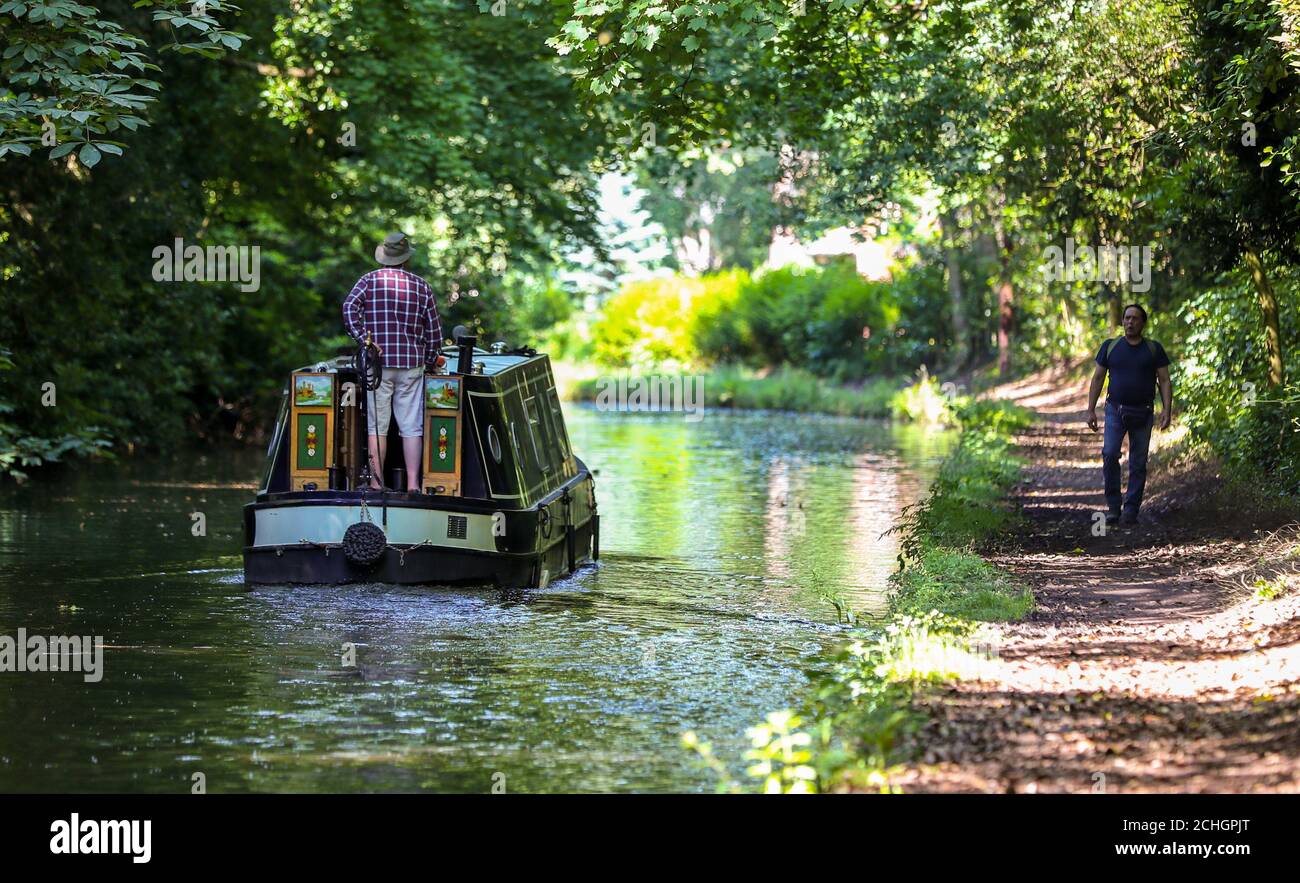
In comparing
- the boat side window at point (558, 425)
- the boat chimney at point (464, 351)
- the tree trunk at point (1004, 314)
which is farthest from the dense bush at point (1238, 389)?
the tree trunk at point (1004, 314)

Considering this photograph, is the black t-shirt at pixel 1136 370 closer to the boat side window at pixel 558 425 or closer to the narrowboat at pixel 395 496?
the boat side window at pixel 558 425

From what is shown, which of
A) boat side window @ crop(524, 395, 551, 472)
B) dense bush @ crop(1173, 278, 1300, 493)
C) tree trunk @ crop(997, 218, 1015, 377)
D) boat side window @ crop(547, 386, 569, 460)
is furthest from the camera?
tree trunk @ crop(997, 218, 1015, 377)

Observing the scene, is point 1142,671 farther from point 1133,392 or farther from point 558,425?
point 558,425

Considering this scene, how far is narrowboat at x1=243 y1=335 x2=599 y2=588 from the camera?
12914mm

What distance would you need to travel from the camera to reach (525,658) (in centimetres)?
1097

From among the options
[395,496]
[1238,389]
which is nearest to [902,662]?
[395,496]

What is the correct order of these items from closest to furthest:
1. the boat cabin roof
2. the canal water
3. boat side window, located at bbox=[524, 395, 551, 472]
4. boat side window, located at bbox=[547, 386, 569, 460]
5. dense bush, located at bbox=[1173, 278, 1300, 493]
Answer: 1. the canal water
2. the boat cabin roof
3. boat side window, located at bbox=[524, 395, 551, 472]
4. dense bush, located at bbox=[1173, 278, 1300, 493]
5. boat side window, located at bbox=[547, 386, 569, 460]

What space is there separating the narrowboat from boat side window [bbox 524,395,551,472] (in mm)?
739

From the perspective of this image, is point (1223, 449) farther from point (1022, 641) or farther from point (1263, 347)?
point (1022, 641)

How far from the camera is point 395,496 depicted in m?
12.9

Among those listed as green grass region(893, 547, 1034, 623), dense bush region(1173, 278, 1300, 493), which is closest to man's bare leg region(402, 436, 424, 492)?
green grass region(893, 547, 1034, 623)

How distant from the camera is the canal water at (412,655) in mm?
8328

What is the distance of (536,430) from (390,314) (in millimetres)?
2094

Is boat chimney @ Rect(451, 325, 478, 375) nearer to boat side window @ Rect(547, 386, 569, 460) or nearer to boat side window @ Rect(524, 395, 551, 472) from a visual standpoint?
boat side window @ Rect(524, 395, 551, 472)
